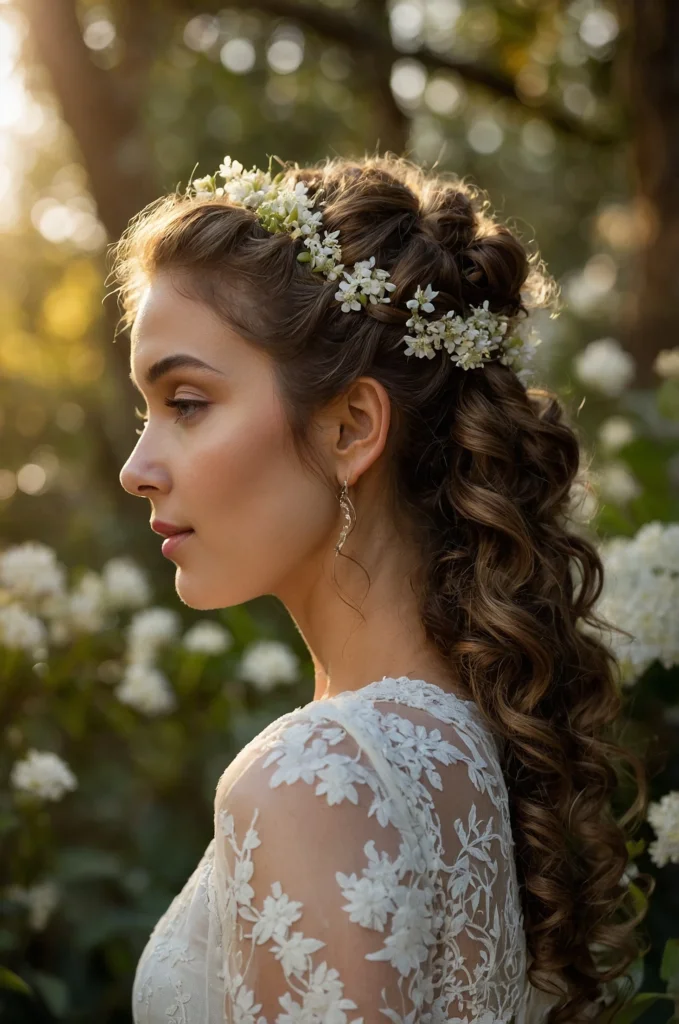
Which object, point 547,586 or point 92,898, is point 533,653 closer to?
point 547,586

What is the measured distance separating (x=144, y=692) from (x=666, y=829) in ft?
5.29

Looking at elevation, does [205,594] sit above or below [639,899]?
above

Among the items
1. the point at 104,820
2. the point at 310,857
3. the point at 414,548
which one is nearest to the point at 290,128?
the point at 104,820

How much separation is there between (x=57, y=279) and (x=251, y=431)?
5953 mm

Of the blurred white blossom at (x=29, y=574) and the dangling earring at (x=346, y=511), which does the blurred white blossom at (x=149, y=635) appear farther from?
the dangling earring at (x=346, y=511)

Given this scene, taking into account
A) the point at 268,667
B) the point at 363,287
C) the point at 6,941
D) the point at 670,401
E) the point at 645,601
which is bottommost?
the point at 6,941

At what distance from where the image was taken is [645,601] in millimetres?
2389

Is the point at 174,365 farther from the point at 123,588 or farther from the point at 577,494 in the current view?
the point at 123,588

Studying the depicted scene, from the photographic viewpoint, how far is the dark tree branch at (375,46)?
5.38 metres

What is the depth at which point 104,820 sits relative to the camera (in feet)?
10.2

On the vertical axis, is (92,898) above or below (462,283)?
below

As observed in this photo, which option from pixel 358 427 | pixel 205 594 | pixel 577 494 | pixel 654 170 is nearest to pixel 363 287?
pixel 358 427

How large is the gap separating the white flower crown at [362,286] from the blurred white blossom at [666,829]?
98cm

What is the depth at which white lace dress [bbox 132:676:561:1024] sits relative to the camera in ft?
4.54
